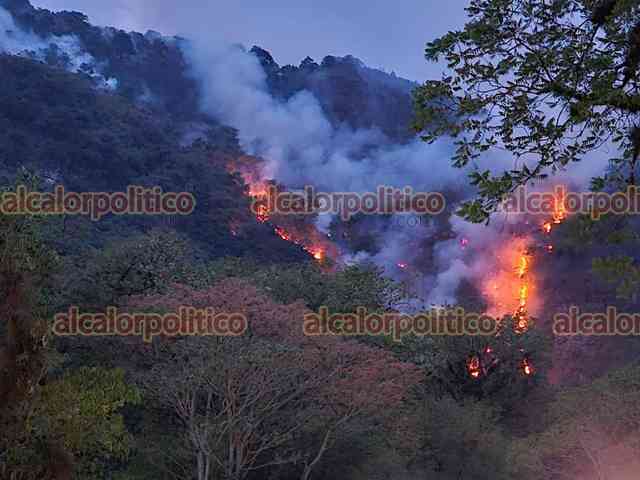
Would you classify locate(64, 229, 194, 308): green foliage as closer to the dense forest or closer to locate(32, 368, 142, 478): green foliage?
the dense forest

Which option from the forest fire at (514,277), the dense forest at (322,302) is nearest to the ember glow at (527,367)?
the dense forest at (322,302)

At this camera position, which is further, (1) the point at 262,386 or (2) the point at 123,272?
(2) the point at 123,272

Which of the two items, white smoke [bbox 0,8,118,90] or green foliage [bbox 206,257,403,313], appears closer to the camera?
green foliage [bbox 206,257,403,313]

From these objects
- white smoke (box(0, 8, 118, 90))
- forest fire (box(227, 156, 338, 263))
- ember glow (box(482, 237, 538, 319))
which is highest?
white smoke (box(0, 8, 118, 90))

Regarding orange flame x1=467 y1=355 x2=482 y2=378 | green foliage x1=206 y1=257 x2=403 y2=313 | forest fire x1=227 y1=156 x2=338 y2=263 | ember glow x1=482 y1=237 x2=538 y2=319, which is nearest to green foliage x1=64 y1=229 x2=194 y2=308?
green foliage x1=206 y1=257 x2=403 y2=313

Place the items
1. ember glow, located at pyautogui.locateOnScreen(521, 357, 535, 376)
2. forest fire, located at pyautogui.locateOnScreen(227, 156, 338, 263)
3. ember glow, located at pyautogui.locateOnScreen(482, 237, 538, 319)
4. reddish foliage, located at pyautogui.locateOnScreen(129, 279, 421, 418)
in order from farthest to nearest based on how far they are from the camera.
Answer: forest fire, located at pyautogui.locateOnScreen(227, 156, 338, 263) < ember glow, located at pyautogui.locateOnScreen(482, 237, 538, 319) < ember glow, located at pyautogui.locateOnScreen(521, 357, 535, 376) < reddish foliage, located at pyautogui.locateOnScreen(129, 279, 421, 418)

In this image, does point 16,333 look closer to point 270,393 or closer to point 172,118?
point 270,393

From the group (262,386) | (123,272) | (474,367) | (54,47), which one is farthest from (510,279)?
(54,47)

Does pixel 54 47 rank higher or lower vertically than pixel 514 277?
higher

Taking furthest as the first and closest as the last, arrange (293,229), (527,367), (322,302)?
(293,229)
(527,367)
(322,302)

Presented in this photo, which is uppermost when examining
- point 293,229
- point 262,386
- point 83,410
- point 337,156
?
point 337,156

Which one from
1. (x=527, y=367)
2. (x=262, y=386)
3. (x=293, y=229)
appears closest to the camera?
(x=262, y=386)

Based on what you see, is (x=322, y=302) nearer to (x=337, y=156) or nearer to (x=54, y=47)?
(x=337, y=156)

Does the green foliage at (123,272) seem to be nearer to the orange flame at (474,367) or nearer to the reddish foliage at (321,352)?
the reddish foliage at (321,352)
